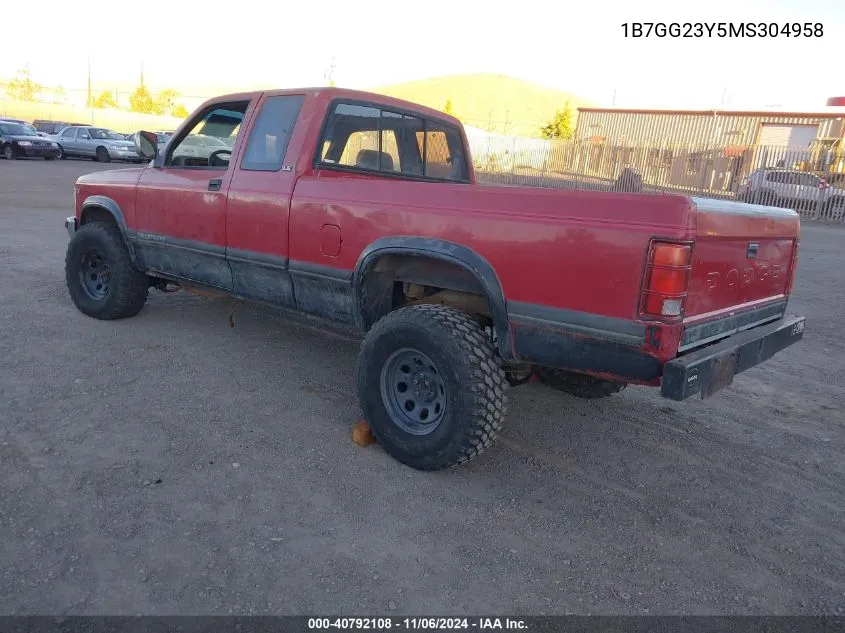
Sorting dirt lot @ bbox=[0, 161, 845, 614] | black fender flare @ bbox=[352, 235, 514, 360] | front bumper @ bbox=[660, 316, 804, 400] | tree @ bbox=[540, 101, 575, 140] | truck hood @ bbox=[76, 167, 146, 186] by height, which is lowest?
dirt lot @ bbox=[0, 161, 845, 614]

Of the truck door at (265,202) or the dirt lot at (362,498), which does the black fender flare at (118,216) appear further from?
the truck door at (265,202)

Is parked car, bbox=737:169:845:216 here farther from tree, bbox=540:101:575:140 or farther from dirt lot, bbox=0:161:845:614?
tree, bbox=540:101:575:140

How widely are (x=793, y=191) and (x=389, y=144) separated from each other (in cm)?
1759

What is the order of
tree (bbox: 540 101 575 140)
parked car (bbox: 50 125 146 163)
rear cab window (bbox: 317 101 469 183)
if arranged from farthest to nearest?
1. tree (bbox: 540 101 575 140)
2. parked car (bbox: 50 125 146 163)
3. rear cab window (bbox: 317 101 469 183)

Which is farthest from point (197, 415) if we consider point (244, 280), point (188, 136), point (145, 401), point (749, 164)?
point (749, 164)

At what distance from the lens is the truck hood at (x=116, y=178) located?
5004mm

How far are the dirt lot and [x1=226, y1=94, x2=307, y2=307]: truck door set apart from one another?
28.1 inches

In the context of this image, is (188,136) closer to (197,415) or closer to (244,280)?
(244,280)

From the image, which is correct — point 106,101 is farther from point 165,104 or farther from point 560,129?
point 560,129

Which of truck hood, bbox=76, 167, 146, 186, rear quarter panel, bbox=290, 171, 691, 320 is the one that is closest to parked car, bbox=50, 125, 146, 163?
truck hood, bbox=76, 167, 146, 186

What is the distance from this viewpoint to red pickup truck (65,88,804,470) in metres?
2.57

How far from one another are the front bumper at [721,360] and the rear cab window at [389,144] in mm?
2346

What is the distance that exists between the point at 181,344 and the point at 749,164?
63.2 ft

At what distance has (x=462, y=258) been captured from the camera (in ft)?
9.78
